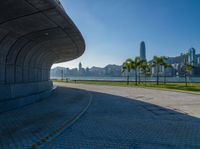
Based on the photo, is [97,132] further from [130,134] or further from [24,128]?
[24,128]

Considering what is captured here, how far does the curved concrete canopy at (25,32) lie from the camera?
7.91m

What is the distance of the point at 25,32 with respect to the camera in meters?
11.4

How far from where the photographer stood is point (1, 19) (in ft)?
29.0

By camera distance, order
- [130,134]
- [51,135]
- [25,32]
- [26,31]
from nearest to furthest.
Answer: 1. [51,135]
2. [130,134]
3. [26,31]
4. [25,32]

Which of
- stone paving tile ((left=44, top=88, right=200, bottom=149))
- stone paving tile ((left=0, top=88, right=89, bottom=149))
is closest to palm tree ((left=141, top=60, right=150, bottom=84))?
stone paving tile ((left=44, top=88, right=200, bottom=149))

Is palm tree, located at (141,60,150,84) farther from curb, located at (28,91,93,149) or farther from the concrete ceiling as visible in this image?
curb, located at (28,91,93,149)

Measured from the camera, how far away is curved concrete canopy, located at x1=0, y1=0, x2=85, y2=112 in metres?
7.91

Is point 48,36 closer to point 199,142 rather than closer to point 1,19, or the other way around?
point 1,19

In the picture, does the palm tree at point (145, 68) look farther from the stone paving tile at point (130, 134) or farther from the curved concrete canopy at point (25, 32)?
the stone paving tile at point (130, 134)

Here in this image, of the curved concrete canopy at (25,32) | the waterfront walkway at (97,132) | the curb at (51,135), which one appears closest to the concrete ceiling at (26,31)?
the curved concrete canopy at (25,32)

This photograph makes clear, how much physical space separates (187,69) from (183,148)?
44.5 metres

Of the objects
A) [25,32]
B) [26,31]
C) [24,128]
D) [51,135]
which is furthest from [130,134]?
[25,32]

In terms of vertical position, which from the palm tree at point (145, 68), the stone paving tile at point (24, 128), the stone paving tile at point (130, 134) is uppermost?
the palm tree at point (145, 68)

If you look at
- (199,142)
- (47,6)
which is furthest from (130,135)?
(47,6)
